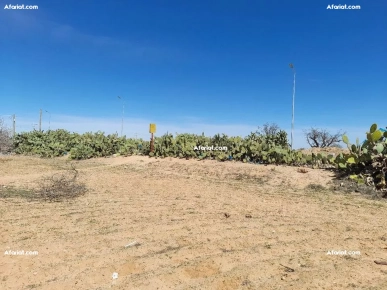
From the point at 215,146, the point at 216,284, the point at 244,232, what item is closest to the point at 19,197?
the point at 244,232

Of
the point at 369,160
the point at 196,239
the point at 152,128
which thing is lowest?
the point at 196,239

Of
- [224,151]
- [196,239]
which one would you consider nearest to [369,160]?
[224,151]

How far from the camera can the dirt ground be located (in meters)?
3.01

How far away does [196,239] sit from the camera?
4.02 meters

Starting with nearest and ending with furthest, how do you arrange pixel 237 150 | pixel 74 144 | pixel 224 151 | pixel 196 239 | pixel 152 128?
1. pixel 196 239
2. pixel 237 150
3. pixel 224 151
4. pixel 152 128
5. pixel 74 144

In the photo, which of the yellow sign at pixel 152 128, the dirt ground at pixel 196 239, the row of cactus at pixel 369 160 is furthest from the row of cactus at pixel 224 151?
the dirt ground at pixel 196 239

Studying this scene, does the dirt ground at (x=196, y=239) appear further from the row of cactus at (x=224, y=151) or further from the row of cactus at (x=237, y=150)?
the row of cactus at (x=237, y=150)

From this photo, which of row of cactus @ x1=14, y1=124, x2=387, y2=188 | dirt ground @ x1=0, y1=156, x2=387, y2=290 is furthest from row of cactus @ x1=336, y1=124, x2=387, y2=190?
dirt ground @ x1=0, y1=156, x2=387, y2=290

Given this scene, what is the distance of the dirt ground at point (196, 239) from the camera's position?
301 cm

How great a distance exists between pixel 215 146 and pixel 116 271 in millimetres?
9300

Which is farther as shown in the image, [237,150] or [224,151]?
[224,151]

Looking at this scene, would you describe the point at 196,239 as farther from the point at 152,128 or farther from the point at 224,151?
the point at 152,128

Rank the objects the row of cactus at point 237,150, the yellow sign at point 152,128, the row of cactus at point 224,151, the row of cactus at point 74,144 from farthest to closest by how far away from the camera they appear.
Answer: the row of cactus at point 74,144 < the yellow sign at point 152,128 < the row of cactus at point 237,150 < the row of cactus at point 224,151

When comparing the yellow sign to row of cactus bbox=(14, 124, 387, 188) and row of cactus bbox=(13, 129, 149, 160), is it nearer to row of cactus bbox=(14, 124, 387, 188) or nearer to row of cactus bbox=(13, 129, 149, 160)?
row of cactus bbox=(14, 124, 387, 188)
